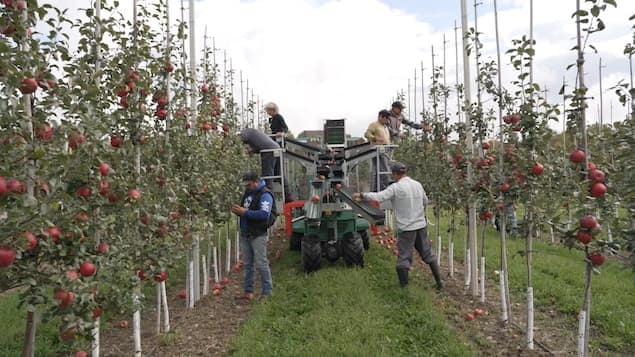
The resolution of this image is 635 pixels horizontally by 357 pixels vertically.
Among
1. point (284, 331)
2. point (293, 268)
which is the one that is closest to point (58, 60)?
point (284, 331)

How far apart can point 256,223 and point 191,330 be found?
172 cm

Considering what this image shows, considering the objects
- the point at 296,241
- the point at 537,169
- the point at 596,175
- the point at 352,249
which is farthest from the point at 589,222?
the point at 296,241

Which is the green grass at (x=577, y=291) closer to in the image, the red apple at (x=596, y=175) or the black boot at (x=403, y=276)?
the black boot at (x=403, y=276)

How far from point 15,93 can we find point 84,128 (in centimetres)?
41

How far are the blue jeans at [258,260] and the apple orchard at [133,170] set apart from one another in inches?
30.8

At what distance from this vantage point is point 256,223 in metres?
6.99

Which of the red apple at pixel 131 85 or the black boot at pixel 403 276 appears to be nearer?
the red apple at pixel 131 85

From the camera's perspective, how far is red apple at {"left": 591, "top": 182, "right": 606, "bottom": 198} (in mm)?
3506

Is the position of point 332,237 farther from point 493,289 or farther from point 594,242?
point 594,242

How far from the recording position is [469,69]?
6746 mm

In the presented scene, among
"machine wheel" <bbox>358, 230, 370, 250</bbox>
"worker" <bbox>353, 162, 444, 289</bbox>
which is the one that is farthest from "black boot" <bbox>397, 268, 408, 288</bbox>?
"machine wheel" <bbox>358, 230, 370, 250</bbox>

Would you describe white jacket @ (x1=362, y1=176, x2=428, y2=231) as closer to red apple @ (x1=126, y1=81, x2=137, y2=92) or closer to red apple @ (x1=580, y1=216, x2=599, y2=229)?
red apple @ (x1=580, y1=216, x2=599, y2=229)

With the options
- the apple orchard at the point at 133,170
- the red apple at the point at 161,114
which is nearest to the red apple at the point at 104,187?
the apple orchard at the point at 133,170

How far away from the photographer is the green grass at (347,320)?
5047 mm
